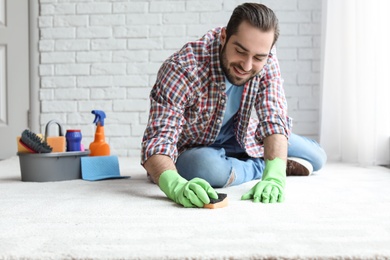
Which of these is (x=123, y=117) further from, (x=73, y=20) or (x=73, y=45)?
(x=73, y=20)

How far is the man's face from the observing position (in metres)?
1.51

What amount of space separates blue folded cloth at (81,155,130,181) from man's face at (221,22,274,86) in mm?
717

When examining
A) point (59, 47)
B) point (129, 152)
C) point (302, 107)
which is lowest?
point (129, 152)

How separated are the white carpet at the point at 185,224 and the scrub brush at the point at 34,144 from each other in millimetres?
151

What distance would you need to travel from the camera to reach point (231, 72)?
163 centimetres

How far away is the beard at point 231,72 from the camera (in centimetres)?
160

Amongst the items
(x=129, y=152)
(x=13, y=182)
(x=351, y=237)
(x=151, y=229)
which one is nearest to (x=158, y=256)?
(x=151, y=229)

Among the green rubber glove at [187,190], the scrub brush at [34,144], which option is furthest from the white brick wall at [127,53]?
the green rubber glove at [187,190]

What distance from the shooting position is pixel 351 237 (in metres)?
1.08

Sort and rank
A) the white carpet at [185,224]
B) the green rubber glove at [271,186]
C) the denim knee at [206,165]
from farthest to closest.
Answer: the denim knee at [206,165]
the green rubber glove at [271,186]
the white carpet at [185,224]

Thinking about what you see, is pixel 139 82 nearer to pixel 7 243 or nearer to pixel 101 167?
pixel 101 167

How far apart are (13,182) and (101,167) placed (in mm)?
323

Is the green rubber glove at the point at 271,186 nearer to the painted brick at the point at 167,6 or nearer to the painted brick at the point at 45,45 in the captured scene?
the painted brick at the point at 167,6

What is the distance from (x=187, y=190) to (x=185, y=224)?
198 mm
